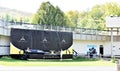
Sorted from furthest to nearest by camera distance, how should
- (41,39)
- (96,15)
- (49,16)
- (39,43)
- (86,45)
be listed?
(96,15), (49,16), (86,45), (41,39), (39,43)

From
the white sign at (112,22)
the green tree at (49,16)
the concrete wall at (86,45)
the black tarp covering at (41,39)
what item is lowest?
the concrete wall at (86,45)

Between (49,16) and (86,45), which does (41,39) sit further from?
(49,16)

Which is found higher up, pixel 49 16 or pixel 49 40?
pixel 49 16

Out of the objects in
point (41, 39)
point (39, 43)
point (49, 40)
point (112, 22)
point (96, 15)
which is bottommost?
point (39, 43)

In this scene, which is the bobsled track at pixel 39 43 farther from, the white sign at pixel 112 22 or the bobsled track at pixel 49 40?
the white sign at pixel 112 22

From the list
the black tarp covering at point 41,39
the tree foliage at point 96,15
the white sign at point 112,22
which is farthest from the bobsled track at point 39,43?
the tree foliage at point 96,15

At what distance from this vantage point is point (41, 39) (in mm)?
36469

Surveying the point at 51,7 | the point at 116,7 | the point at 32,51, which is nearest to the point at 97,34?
the point at 32,51

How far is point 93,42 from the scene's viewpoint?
4503 cm

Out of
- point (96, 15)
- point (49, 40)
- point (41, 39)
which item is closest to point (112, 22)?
point (49, 40)

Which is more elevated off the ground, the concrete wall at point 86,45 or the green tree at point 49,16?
the green tree at point 49,16

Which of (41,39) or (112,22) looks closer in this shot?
(41,39)

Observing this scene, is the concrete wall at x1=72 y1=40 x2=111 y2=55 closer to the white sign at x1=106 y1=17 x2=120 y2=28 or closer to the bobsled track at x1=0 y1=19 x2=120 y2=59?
the bobsled track at x1=0 y1=19 x2=120 y2=59

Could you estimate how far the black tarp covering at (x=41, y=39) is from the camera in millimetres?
34484
